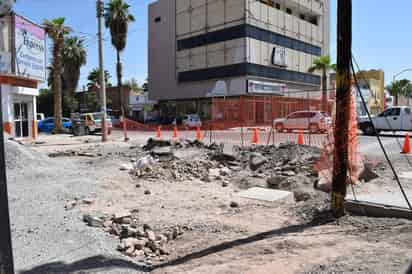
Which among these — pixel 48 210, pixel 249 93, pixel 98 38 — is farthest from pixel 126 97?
pixel 48 210

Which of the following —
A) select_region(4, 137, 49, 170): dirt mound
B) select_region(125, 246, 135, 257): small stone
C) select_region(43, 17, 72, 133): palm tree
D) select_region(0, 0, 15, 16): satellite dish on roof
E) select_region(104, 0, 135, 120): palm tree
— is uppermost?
select_region(104, 0, 135, 120): palm tree

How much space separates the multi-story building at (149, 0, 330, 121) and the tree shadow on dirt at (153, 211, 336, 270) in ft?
107

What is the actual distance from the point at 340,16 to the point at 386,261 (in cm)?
355

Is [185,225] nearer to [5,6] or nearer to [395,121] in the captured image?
[5,6]

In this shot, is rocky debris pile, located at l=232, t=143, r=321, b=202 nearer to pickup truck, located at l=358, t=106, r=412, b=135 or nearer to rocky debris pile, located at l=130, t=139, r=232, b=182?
rocky debris pile, located at l=130, t=139, r=232, b=182

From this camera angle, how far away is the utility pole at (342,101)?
5230mm

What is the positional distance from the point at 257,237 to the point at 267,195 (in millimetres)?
2634

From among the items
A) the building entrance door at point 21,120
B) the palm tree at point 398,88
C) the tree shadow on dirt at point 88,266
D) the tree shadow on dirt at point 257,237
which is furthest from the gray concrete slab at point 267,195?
the palm tree at point 398,88

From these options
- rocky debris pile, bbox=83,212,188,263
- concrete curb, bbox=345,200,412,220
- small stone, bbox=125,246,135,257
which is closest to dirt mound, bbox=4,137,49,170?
rocky debris pile, bbox=83,212,188,263

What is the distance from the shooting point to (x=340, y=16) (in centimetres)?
527

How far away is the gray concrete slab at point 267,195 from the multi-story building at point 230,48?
30425 millimetres

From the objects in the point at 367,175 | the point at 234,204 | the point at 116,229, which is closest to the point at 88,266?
the point at 116,229

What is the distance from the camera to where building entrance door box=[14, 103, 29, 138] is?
20359 mm

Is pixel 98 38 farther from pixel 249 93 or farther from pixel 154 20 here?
pixel 154 20
